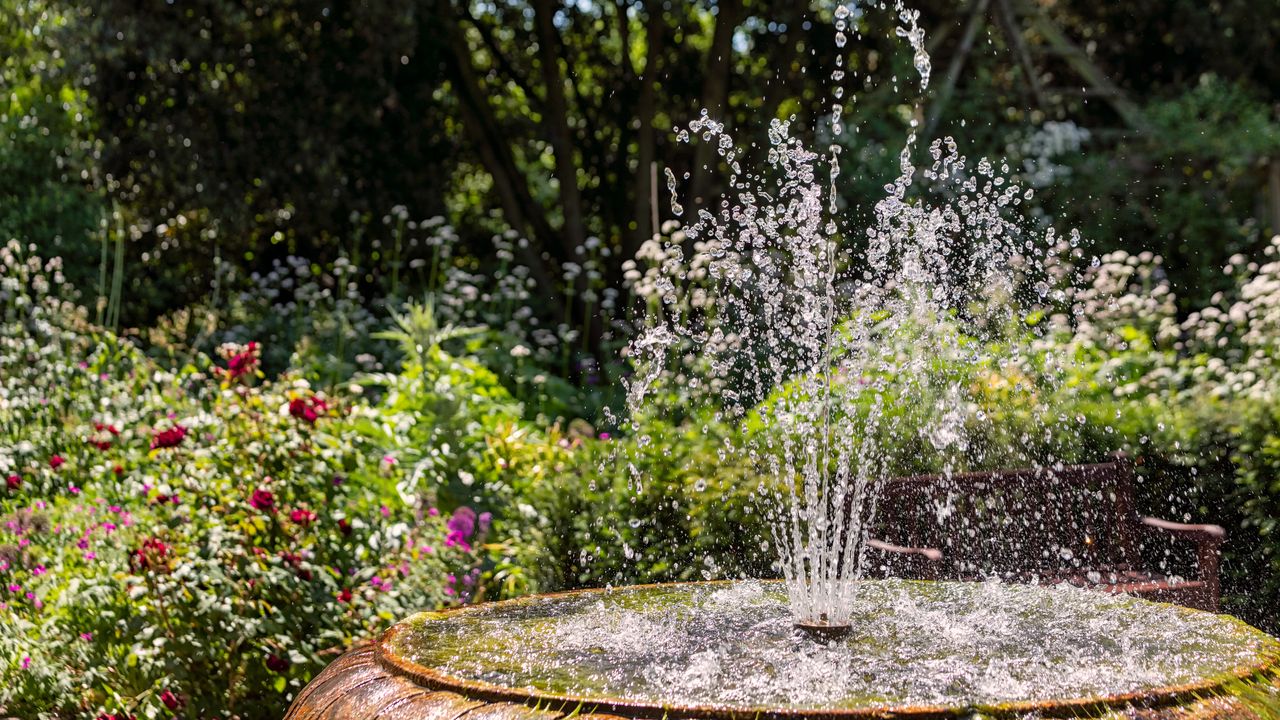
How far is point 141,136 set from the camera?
9055 mm

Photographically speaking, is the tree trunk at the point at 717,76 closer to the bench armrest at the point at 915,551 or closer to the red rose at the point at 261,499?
the bench armrest at the point at 915,551

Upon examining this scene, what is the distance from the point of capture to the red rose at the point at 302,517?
11.9 feet

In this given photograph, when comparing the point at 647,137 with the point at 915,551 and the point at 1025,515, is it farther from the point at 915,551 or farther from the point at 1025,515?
the point at 915,551

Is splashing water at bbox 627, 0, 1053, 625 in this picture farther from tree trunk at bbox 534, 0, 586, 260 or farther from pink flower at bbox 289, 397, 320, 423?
tree trunk at bbox 534, 0, 586, 260

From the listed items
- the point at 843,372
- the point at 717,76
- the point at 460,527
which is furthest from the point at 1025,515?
the point at 717,76

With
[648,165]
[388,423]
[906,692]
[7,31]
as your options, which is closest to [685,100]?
[648,165]

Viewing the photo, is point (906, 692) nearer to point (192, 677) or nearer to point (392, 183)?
point (192, 677)

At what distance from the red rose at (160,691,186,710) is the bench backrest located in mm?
2375

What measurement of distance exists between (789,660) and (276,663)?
1726 mm

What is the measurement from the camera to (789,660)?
2.27 m

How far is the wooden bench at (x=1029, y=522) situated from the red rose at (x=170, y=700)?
2254mm

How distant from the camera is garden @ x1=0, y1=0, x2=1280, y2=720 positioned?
384cm

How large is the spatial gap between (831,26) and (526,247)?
10.6 ft

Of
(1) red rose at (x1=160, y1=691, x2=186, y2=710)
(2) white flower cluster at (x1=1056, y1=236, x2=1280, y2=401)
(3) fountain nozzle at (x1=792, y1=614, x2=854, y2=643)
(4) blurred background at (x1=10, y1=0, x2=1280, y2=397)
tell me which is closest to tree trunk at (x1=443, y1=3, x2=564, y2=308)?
(4) blurred background at (x1=10, y1=0, x2=1280, y2=397)
